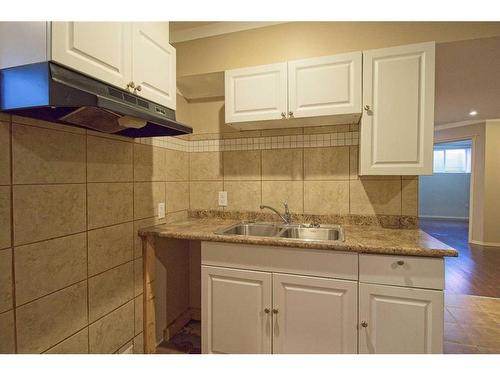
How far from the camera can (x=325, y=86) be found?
1612 mm

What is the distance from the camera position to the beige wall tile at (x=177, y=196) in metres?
1.99

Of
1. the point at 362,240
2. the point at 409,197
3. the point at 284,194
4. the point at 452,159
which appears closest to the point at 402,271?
the point at 362,240

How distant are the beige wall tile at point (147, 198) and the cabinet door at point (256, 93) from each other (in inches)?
28.3

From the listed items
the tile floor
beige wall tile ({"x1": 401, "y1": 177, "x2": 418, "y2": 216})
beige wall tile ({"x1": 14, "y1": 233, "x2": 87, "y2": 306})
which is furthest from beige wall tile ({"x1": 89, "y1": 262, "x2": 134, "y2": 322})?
the tile floor

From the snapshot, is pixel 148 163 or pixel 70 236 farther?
pixel 148 163

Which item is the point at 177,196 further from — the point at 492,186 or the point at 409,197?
the point at 492,186

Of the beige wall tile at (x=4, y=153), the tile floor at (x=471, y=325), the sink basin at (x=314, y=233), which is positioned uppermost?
the beige wall tile at (x=4, y=153)

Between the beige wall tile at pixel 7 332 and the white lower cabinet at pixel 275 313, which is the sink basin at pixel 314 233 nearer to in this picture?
the white lower cabinet at pixel 275 313

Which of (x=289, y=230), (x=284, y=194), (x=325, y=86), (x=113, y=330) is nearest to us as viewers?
(x=113, y=330)

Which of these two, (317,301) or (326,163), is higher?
(326,163)

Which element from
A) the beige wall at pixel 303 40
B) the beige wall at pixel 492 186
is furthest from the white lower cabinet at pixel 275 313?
the beige wall at pixel 492 186

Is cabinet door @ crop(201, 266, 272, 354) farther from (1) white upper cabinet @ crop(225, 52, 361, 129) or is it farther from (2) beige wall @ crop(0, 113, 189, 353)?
(1) white upper cabinet @ crop(225, 52, 361, 129)

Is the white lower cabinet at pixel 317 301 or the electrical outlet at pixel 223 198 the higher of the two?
the electrical outlet at pixel 223 198

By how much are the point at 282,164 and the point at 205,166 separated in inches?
26.9
